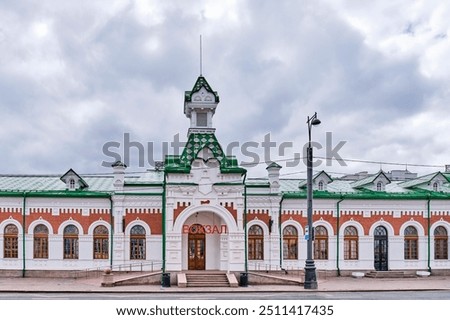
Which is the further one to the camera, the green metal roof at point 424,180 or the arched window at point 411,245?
the green metal roof at point 424,180

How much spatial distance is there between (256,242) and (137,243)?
7.61 meters

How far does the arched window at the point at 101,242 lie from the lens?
32.4m

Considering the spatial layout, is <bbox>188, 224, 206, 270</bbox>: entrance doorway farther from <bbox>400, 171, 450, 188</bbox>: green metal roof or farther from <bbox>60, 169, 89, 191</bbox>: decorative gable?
<bbox>400, 171, 450, 188</bbox>: green metal roof

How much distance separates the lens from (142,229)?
3244 centimetres

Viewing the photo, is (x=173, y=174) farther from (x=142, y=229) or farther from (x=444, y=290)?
(x=444, y=290)

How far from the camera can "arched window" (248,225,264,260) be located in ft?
108

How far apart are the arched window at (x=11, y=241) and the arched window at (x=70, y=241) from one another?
9.74ft

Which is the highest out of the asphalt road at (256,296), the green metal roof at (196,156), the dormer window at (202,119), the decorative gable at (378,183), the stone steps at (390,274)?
the dormer window at (202,119)

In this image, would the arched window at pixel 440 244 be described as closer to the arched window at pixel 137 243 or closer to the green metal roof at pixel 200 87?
the green metal roof at pixel 200 87

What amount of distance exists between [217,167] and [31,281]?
41.4 ft

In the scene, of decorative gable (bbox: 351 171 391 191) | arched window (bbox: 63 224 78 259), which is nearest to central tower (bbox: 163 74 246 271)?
arched window (bbox: 63 224 78 259)

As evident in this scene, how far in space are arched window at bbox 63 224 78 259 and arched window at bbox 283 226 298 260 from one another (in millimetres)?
13388

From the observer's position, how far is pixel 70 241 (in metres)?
32.3

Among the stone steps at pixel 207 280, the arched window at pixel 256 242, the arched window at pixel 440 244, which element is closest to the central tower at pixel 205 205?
the stone steps at pixel 207 280
